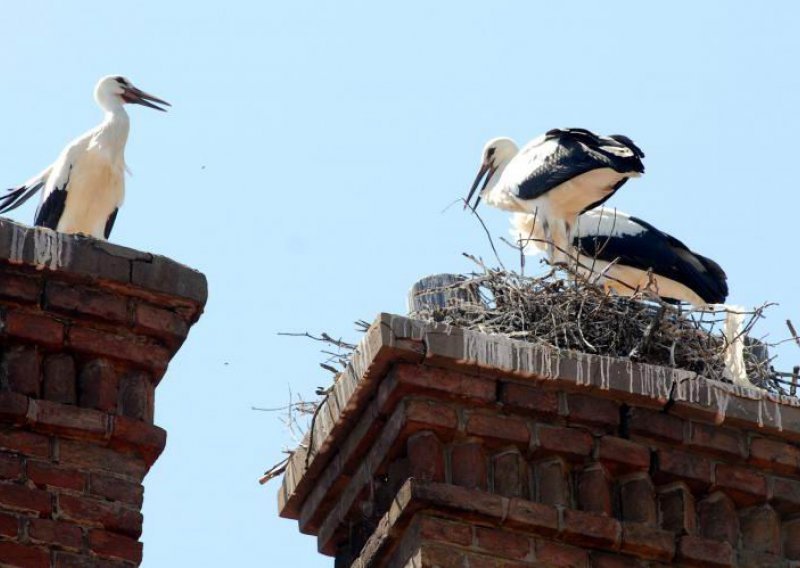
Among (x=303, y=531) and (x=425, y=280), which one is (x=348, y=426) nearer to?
(x=303, y=531)

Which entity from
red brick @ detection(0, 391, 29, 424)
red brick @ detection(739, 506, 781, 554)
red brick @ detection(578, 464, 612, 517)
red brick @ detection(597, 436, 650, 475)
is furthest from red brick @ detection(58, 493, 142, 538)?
red brick @ detection(739, 506, 781, 554)

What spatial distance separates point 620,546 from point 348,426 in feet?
3.56

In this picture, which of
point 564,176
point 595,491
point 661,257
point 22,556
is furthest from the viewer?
point 661,257

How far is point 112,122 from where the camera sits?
13.2 meters

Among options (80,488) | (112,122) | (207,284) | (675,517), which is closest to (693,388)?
(675,517)

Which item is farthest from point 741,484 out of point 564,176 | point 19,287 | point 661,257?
point 661,257

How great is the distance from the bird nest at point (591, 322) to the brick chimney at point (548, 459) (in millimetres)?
996

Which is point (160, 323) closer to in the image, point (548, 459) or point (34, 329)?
point (34, 329)

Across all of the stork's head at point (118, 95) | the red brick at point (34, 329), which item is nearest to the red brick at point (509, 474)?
the red brick at point (34, 329)

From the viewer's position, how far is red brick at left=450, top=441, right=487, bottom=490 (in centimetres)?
729

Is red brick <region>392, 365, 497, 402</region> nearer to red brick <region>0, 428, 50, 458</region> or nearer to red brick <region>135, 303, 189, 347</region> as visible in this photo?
red brick <region>135, 303, 189, 347</region>

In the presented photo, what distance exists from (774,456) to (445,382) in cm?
122

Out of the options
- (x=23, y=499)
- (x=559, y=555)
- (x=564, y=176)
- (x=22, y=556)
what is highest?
(x=564, y=176)

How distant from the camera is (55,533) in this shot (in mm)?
6355
